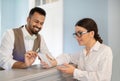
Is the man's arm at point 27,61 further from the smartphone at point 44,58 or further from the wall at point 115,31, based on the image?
the wall at point 115,31

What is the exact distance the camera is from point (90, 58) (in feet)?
4.62

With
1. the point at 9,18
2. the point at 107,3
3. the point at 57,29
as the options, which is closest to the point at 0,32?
the point at 9,18

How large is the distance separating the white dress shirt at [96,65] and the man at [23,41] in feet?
1.49

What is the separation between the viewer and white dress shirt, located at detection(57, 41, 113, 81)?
1294 mm

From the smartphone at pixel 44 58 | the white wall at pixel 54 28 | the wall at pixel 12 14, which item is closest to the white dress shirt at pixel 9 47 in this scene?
the smartphone at pixel 44 58

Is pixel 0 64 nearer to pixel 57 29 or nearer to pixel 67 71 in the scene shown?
pixel 67 71

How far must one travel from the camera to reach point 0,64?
1.59m

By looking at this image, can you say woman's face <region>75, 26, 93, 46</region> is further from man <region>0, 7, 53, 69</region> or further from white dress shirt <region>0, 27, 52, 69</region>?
white dress shirt <region>0, 27, 52, 69</region>

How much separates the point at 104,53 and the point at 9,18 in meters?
3.46

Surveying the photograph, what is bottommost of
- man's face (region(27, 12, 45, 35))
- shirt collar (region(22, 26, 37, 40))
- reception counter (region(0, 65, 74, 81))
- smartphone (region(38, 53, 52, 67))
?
reception counter (region(0, 65, 74, 81))

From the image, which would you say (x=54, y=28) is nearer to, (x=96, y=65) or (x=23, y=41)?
(x=23, y=41)

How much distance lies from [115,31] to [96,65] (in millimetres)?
827

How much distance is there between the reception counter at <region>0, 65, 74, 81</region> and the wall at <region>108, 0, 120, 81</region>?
0.75m

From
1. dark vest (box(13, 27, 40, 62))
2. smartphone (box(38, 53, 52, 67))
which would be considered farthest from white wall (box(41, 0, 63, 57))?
smartphone (box(38, 53, 52, 67))
